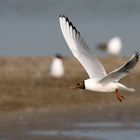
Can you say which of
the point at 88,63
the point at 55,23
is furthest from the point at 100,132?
the point at 55,23

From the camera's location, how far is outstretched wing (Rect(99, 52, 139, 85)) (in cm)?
1097

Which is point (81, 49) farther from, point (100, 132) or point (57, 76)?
point (57, 76)

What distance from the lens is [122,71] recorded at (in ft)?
37.0

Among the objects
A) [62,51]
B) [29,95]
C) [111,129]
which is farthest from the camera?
[62,51]

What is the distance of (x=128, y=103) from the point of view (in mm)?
18938

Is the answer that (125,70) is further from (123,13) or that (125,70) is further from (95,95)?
(123,13)

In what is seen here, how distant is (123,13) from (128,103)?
538 inches

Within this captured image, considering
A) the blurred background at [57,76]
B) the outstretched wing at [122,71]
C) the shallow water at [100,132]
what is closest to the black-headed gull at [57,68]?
the blurred background at [57,76]

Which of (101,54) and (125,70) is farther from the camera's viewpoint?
(101,54)

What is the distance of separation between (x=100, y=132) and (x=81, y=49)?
136 inches

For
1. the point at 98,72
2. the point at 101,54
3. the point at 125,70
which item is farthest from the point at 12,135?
the point at 101,54

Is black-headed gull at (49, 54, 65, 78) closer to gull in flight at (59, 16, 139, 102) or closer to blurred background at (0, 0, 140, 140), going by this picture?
blurred background at (0, 0, 140, 140)

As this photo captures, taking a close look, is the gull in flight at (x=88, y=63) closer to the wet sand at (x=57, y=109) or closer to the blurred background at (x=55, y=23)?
the wet sand at (x=57, y=109)

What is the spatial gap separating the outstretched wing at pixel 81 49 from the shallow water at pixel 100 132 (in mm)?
2700
